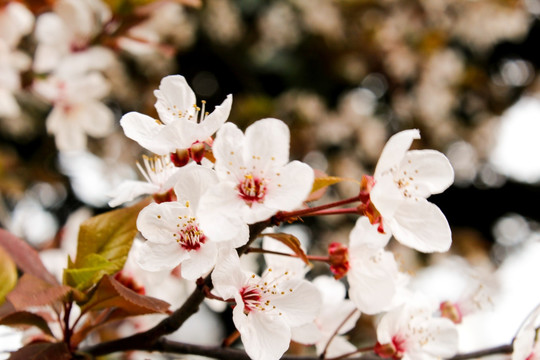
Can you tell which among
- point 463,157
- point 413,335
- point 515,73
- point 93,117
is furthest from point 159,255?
point 515,73

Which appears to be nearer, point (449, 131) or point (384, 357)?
point (384, 357)

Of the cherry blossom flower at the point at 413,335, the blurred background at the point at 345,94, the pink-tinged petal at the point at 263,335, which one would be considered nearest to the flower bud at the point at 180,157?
the pink-tinged petal at the point at 263,335

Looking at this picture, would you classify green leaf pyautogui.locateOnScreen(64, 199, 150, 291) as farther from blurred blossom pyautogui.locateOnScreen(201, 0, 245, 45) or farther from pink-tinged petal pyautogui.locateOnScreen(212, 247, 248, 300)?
blurred blossom pyautogui.locateOnScreen(201, 0, 245, 45)

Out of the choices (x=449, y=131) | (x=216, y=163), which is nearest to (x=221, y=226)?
(x=216, y=163)

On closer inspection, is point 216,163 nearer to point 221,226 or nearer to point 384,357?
point 221,226

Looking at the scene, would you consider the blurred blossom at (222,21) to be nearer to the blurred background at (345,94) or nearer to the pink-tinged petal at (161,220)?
the blurred background at (345,94)

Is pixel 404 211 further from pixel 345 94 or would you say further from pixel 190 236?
pixel 345 94

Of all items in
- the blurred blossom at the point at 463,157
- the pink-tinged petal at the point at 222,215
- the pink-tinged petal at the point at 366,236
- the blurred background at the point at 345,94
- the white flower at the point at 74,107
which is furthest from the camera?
the blurred blossom at the point at 463,157
